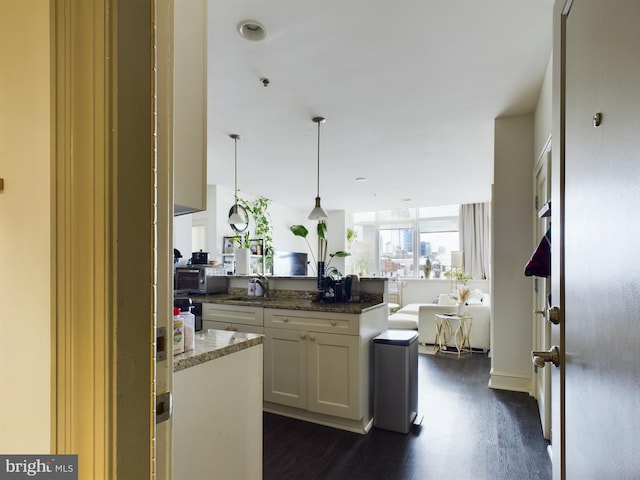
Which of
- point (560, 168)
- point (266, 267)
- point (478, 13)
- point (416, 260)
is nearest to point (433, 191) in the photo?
point (416, 260)

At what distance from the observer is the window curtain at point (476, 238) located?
7914mm

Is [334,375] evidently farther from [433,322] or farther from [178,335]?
[433,322]

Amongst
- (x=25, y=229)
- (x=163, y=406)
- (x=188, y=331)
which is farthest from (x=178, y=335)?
(x=25, y=229)

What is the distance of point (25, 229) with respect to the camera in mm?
618

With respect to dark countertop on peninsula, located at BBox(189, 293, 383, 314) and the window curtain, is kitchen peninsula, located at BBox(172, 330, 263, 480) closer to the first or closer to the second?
dark countertop on peninsula, located at BBox(189, 293, 383, 314)

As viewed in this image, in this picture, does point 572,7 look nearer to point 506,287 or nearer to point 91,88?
point 91,88

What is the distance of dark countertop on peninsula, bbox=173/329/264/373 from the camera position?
3.99 ft

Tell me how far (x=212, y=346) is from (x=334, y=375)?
1.49 meters

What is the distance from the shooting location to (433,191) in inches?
263

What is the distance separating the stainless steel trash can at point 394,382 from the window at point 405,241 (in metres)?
6.14

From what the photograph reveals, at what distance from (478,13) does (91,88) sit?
2.08 metres

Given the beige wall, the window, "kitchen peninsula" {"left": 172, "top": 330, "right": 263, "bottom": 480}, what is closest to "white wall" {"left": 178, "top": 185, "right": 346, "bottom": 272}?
the window

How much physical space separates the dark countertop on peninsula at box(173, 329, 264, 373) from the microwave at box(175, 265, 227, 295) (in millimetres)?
2028

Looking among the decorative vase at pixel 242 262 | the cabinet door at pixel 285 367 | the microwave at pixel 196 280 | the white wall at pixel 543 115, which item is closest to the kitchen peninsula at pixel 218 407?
the cabinet door at pixel 285 367
